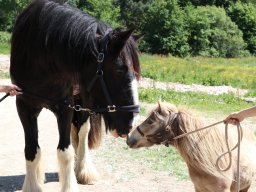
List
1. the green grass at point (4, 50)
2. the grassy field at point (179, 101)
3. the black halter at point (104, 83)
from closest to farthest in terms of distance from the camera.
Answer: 1. the black halter at point (104, 83)
2. the grassy field at point (179, 101)
3. the green grass at point (4, 50)

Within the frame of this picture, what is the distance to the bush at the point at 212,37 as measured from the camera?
54.0 meters

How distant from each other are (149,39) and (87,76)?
47558 mm

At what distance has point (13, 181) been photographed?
5.27 metres

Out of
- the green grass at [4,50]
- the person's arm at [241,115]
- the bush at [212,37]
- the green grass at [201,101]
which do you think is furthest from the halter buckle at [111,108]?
the bush at [212,37]

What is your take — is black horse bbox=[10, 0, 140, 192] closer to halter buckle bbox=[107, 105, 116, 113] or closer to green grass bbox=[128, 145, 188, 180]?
halter buckle bbox=[107, 105, 116, 113]

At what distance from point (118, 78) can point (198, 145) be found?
837mm

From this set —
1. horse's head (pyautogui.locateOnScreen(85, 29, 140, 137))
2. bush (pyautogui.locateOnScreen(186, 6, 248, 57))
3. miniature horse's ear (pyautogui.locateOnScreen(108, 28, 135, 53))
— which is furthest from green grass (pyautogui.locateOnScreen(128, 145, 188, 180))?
bush (pyautogui.locateOnScreen(186, 6, 248, 57))

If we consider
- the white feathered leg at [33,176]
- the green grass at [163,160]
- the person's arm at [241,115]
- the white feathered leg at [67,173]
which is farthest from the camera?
the green grass at [163,160]

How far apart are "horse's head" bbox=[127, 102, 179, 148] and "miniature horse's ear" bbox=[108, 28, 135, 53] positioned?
0.62 metres

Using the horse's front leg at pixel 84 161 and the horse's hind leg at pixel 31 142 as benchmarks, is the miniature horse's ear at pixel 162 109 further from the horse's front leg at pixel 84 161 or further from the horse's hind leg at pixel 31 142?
the horse's front leg at pixel 84 161

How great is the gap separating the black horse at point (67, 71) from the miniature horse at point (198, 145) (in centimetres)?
31

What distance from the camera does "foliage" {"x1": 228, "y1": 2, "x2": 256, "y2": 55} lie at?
60562mm

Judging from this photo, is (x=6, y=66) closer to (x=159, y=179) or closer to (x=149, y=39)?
(x=159, y=179)

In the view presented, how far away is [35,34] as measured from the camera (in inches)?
158
